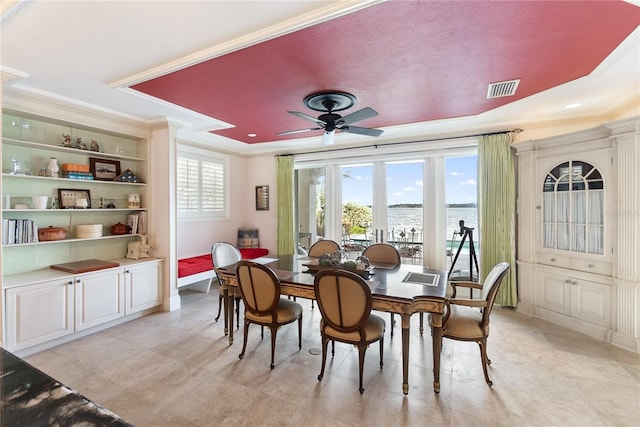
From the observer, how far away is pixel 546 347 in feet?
9.49

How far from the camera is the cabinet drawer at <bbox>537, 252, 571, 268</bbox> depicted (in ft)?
11.2

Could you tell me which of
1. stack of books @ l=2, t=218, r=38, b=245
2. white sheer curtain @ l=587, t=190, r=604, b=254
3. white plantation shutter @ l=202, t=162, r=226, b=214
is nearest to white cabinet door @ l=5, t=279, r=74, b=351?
stack of books @ l=2, t=218, r=38, b=245

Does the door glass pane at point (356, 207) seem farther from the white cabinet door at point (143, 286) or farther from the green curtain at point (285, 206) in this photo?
the white cabinet door at point (143, 286)

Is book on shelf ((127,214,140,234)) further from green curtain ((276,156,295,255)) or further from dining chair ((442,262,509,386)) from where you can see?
dining chair ((442,262,509,386))

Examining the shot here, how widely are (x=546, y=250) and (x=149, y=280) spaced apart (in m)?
5.12

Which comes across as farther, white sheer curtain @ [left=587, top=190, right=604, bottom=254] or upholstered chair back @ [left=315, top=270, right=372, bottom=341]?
white sheer curtain @ [left=587, top=190, right=604, bottom=254]

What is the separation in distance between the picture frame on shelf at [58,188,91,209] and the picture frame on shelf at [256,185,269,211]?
288cm

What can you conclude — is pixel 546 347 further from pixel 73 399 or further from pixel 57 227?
pixel 57 227

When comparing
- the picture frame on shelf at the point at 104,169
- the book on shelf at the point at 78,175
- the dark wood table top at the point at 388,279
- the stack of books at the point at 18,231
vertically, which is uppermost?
the picture frame on shelf at the point at 104,169

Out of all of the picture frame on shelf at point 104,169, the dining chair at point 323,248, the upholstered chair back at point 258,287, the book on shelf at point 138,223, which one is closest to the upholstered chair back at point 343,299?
the upholstered chair back at point 258,287

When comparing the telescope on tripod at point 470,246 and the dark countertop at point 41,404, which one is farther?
the telescope on tripod at point 470,246

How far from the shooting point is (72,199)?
3447mm

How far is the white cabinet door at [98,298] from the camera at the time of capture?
3.08 meters

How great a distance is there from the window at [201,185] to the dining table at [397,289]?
2.20 meters
